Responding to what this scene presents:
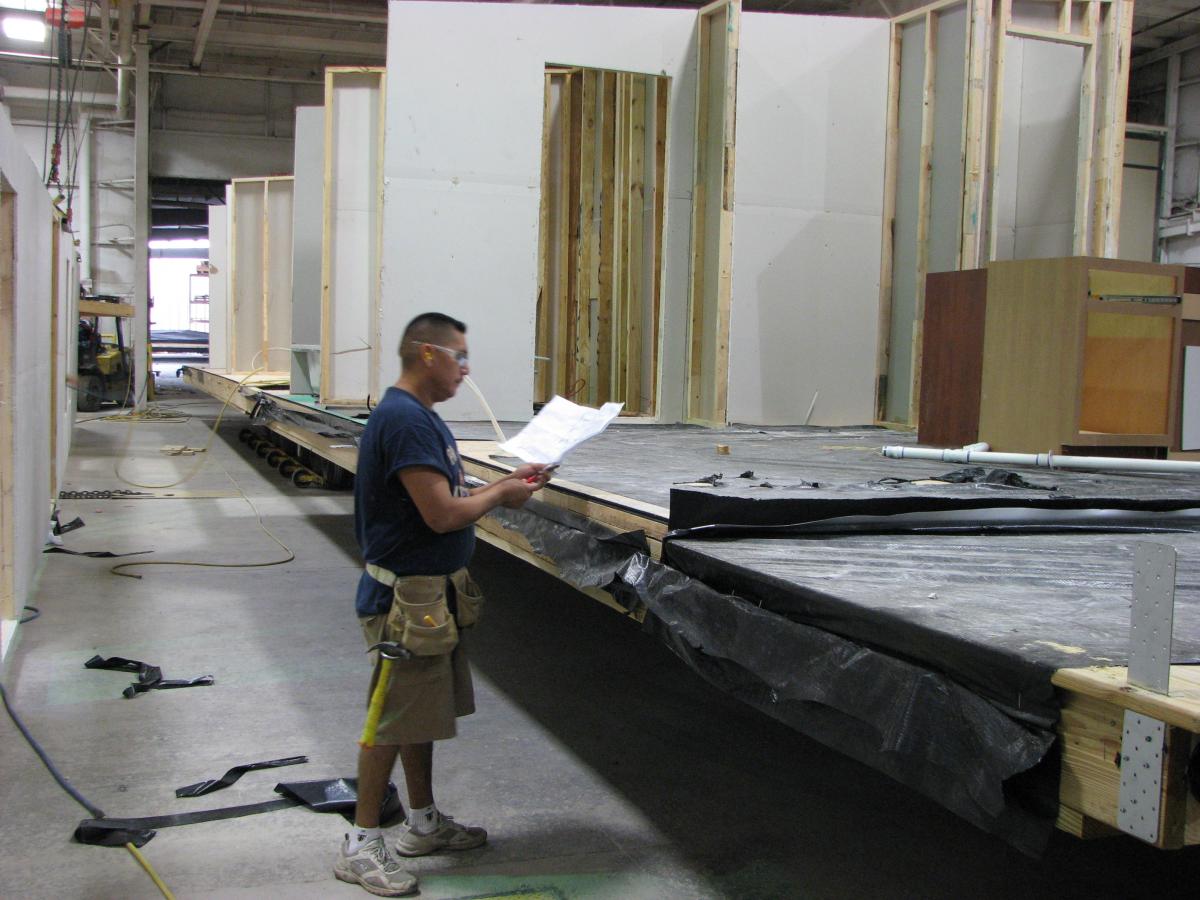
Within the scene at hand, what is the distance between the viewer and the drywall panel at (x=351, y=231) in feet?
23.9

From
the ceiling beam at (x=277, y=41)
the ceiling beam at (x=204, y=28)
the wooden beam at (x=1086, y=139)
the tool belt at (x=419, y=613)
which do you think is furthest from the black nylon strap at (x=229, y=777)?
the ceiling beam at (x=277, y=41)

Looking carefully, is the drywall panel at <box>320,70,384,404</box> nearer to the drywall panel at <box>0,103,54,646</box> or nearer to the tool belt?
the drywall panel at <box>0,103,54,646</box>

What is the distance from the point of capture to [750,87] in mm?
7160

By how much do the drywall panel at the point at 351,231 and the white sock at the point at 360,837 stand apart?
513cm

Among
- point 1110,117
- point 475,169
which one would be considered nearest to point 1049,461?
point 1110,117

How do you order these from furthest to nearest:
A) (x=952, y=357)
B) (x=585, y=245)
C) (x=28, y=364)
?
(x=585, y=245) → (x=952, y=357) → (x=28, y=364)

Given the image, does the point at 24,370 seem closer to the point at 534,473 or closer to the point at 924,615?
the point at 534,473

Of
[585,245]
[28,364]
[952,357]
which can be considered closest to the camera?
[28,364]

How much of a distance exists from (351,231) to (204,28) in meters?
8.76

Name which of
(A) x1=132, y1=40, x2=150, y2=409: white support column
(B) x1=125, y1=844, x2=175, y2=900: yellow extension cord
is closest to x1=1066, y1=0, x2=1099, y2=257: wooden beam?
(B) x1=125, y1=844, x2=175, y2=900: yellow extension cord

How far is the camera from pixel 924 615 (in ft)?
6.13

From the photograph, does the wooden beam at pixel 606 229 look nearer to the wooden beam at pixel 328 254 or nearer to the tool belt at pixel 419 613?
the wooden beam at pixel 328 254

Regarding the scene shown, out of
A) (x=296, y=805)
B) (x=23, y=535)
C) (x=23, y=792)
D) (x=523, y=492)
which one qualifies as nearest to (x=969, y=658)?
(x=523, y=492)

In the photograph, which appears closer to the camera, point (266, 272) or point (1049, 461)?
point (1049, 461)
